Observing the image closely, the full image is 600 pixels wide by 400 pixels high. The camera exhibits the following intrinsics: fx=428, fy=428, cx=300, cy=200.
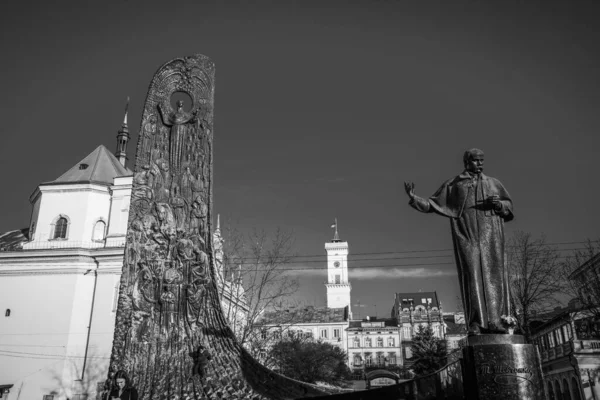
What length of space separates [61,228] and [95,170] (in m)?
5.98

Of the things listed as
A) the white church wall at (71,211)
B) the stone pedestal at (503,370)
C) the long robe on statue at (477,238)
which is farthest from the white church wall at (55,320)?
the stone pedestal at (503,370)

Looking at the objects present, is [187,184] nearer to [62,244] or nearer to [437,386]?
[437,386]

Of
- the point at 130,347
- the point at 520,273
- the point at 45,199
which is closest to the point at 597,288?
the point at 520,273

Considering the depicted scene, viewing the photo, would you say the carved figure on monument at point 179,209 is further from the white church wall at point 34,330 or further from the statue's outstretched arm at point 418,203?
the white church wall at point 34,330

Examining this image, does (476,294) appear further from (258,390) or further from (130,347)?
(130,347)

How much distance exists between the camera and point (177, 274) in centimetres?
952

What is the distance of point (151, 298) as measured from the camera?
9242 millimetres

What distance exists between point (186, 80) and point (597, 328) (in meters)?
35.9

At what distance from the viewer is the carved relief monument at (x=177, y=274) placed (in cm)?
863

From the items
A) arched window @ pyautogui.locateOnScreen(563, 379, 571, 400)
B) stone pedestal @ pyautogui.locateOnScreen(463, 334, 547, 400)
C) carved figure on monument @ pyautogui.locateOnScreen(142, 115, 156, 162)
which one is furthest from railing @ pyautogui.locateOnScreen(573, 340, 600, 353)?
carved figure on monument @ pyautogui.locateOnScreen(142, 115, 156, 162)

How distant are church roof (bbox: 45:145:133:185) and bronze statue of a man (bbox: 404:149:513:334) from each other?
1343 inches

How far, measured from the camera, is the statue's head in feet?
19.9

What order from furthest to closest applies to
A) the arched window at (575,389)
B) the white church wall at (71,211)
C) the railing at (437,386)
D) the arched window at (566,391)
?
the white church wall at (71,211)
the arched window at (566,391)
the arched window at (575,389)
the railing at (437,386)

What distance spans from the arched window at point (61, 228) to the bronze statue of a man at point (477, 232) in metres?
33.8
